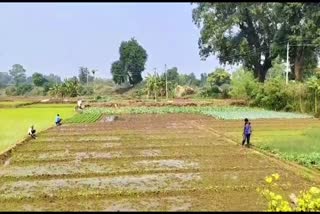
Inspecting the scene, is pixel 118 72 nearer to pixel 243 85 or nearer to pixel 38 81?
pixel 38 81

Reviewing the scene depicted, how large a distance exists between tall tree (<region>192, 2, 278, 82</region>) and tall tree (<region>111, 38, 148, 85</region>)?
113 ft

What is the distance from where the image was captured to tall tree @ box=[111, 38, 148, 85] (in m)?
88.2

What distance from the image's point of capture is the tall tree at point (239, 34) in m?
50.5

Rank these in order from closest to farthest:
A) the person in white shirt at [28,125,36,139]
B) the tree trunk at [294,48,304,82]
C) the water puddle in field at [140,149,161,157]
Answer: the water puddle in field at [140,149,161,157]
the person in white shirt at [28,125,36,139]
the tree trunk at [294,48,304,82]

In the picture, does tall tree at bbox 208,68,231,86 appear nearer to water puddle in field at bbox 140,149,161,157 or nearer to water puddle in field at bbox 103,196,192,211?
water puddle in field at bbox 140,149,161,157

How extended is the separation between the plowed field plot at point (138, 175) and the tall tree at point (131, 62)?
67.8m

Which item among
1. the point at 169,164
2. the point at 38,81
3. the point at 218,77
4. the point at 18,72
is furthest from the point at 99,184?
the point at 18,72

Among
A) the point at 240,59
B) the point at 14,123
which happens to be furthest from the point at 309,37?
the point at 14,123

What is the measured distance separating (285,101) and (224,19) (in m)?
16.3

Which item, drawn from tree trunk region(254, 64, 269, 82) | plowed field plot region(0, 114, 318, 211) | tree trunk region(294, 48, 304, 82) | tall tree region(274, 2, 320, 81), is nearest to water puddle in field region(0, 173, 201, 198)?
plowed field plot region(0, 114, 318, 211)

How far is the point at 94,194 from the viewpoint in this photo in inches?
384

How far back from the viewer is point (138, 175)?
12.3 meters

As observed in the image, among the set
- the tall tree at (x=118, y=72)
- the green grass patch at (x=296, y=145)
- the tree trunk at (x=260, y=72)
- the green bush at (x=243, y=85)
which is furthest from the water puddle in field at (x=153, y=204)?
the tall tree at (x=118, y=72)

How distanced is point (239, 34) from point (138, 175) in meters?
43.0
